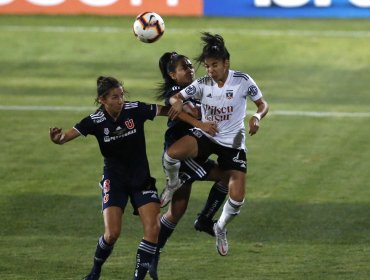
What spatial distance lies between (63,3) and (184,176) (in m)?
22.2

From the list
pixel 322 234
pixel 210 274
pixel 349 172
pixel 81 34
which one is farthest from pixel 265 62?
pixel 210 274

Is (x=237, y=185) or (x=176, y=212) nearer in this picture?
(x=237, y=185)

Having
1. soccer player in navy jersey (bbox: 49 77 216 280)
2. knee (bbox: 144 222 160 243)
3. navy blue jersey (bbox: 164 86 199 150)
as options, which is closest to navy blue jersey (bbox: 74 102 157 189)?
soccer player in navy jersey (bbox: 49 77 216 280)

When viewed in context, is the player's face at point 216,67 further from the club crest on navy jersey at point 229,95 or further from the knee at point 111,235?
the knee at point 111,235

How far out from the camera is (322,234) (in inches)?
690

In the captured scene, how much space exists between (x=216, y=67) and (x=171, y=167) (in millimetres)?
1446

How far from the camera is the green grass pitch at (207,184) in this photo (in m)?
16.2

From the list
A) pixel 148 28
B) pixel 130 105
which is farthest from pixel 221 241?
pixel 148 28

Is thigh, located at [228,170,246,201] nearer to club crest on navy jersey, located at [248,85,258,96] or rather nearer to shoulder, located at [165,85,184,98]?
club crest on navy jersey, located at [248,85,258,96]

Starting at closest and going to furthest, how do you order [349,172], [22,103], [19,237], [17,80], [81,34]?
[19,237]
[349,172]
[22,103]
[17,80]
[81,34]

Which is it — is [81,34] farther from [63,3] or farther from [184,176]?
[184,176]

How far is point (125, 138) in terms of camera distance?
1399 centimetres

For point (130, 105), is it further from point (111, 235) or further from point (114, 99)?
point (111, 235)

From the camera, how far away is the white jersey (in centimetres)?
1456
